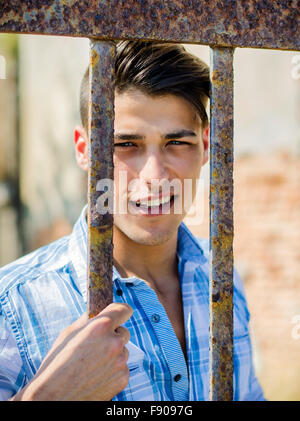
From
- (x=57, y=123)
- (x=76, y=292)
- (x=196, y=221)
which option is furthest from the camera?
(x=57, y=123)

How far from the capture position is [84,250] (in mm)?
1489

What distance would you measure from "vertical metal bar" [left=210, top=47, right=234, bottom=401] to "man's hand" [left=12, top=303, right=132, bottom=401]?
7.9 inches

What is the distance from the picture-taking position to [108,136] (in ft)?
3.27

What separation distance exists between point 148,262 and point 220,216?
74 centimetres

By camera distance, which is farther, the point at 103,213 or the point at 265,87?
the point at 265,87

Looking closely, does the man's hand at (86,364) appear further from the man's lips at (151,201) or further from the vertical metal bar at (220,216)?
the man's lips at (151,201)

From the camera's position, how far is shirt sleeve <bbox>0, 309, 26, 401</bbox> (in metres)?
1.19

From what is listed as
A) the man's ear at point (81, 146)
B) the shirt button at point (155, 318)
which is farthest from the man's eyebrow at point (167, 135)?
the shirt button at point (155, 318)

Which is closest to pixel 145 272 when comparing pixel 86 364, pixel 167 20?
pixel 86 364

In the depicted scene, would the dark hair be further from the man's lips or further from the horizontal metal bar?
the horizontal metal bar
